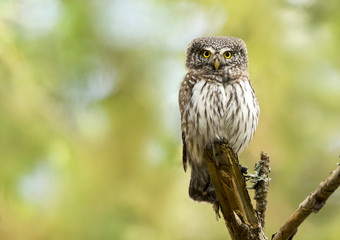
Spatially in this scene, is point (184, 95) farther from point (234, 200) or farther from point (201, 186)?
point (234, 200)

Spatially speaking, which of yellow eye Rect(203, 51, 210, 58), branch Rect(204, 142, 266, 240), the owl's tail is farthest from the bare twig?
yellow eye Rect(203, 51, 210, 58)

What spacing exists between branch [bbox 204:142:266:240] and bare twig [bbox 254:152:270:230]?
154 millimetres

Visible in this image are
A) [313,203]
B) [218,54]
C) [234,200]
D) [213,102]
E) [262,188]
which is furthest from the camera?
[218,54]

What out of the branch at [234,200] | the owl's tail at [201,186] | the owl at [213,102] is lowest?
the branch at [234,200]

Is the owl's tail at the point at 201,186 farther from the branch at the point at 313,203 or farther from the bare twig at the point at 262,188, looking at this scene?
the branch at the point at 313,203

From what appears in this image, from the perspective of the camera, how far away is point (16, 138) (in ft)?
16.0

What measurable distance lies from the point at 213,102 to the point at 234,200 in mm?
1151

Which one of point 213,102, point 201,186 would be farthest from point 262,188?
point 201,186

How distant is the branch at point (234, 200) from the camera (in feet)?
8.79

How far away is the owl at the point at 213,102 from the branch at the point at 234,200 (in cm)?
71

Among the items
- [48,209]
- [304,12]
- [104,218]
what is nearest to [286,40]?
[304,12]

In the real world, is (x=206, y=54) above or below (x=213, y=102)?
above

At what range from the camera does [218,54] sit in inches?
156

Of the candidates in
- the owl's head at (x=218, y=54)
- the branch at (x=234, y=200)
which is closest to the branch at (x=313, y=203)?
the branch at (x=234, y=200)
